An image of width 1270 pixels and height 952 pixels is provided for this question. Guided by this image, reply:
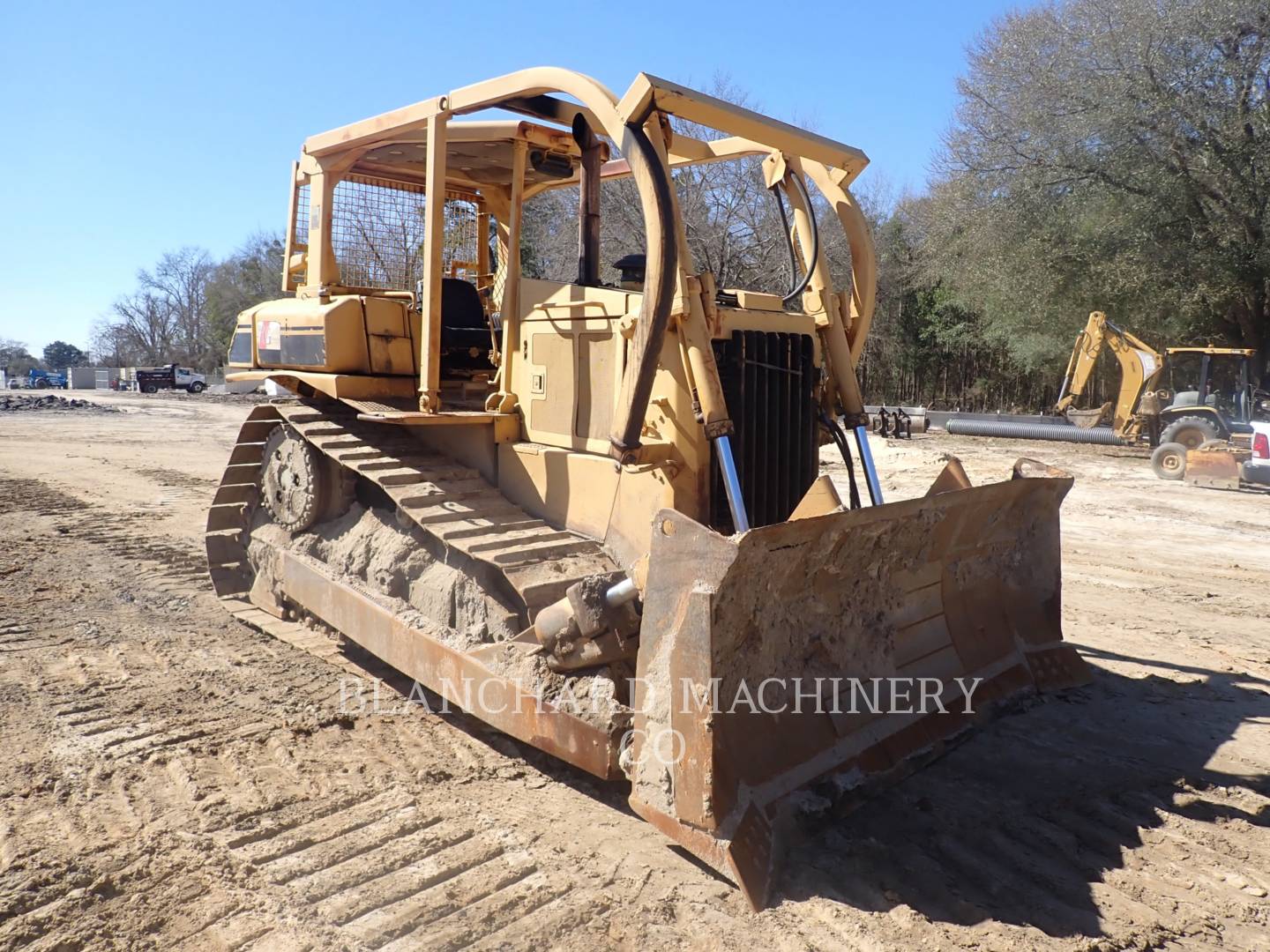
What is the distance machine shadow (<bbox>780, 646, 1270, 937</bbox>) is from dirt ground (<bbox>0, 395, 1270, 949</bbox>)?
1 cm

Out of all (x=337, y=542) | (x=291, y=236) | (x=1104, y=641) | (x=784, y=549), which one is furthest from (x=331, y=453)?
(x=1104, y=641)

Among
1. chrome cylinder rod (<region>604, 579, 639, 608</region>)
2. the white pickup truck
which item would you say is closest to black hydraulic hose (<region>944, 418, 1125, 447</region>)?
the white pickup truck

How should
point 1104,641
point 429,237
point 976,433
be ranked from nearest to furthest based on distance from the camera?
point 429,237, point 1104,641, point 976,433

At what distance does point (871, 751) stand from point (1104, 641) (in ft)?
10.1

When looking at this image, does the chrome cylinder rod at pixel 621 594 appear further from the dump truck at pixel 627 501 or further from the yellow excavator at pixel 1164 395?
the yellow excavator at pixel 1164 395

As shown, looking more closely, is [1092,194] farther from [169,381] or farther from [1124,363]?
[169,381]

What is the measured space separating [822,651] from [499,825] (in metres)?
1.39

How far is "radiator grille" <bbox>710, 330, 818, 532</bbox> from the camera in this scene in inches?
163

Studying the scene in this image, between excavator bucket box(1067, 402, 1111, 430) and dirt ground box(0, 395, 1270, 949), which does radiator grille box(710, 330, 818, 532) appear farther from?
excavator bucket box(1067, 402, 1111, 430)

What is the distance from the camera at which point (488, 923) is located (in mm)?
2961

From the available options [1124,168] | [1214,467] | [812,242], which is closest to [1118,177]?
[1124,168]

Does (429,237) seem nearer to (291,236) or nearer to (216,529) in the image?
(291,236)

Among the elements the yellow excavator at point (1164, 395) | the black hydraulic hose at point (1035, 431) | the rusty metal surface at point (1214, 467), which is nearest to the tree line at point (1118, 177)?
the yellow excavator at point (1164, 395)

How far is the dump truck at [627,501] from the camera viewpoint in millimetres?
3402
